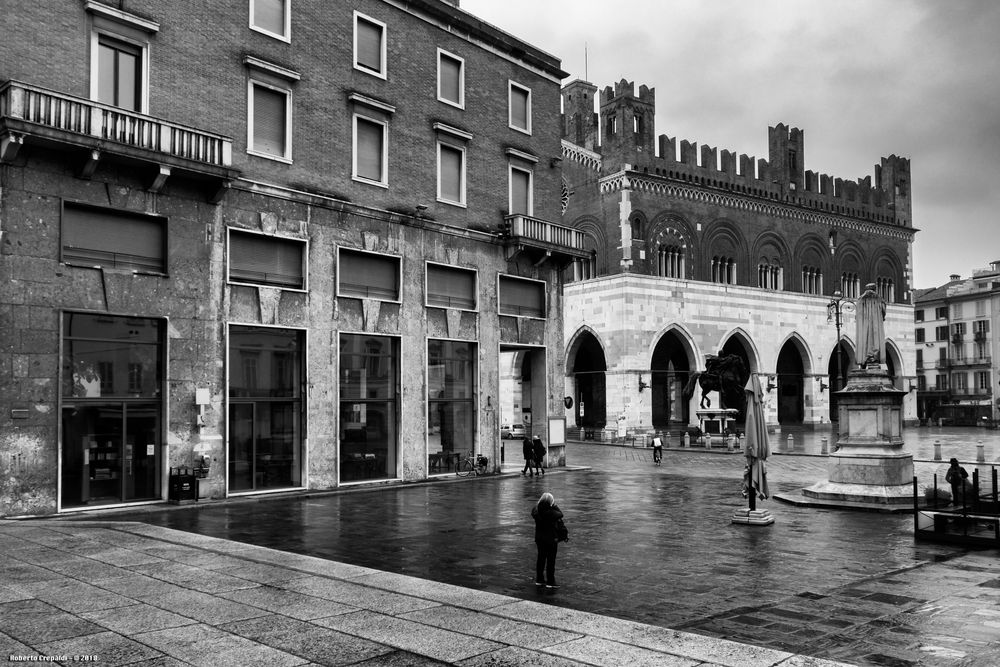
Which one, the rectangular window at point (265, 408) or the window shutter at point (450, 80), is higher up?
Answer: the window shutter at point (450, 80)

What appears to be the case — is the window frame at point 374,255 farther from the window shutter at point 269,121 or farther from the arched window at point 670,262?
the arched window at point 670,262

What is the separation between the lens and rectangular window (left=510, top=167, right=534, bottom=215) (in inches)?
1207

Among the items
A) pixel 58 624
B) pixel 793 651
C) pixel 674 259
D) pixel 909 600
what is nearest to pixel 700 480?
pixel 909 600

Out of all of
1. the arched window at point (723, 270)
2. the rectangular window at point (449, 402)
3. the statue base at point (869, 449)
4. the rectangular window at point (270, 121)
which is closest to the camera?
the statue base at point (869, 449)

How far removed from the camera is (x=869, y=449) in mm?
20078

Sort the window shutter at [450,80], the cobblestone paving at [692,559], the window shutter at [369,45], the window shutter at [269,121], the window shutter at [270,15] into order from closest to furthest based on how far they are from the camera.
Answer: the cobblestone paving at [692,559]
the window shutter at [269,121]
the window shutter at [270,15]
the window shutter at [369,45]
the window shutter at [450,80]

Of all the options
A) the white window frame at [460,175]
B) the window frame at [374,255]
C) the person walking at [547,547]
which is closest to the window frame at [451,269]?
the window frame at [374,255]

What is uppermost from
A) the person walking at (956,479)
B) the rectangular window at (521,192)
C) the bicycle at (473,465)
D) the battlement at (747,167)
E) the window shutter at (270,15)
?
the battlement at (747,167)

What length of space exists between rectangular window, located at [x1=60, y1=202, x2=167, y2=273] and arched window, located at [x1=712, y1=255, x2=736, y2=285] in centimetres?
4093

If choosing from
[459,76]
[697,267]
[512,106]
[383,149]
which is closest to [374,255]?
[383,149]

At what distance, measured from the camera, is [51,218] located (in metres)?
18.2

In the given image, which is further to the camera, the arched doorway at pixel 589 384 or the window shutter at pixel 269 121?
the arched doorway at pixel 589 384

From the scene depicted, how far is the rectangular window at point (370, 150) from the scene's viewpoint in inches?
1000

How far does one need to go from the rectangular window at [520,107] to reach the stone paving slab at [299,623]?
22.2m
